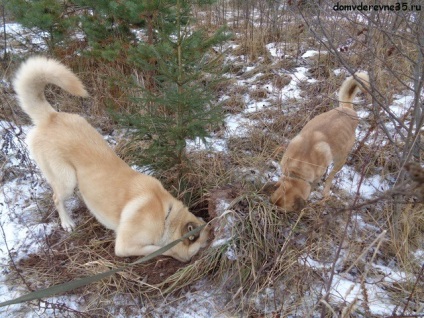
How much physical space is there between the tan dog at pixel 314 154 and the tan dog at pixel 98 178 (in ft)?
2.85

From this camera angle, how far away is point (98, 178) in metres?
2.62

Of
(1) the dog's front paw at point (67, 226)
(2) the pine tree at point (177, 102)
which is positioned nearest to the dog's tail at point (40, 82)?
(2) the pine tree at point (177, 102)

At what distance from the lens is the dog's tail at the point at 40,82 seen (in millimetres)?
2537

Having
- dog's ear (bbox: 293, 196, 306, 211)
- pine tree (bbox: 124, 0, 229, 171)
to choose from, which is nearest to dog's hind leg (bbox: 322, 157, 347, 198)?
dog's ear (bbox: 293, 196, 306, 211)

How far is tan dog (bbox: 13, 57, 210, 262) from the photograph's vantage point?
248cm

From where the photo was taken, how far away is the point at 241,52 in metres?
6.49

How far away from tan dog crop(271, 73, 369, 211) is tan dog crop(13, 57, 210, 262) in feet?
2.85

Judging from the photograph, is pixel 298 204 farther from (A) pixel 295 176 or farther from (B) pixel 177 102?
(B) pixel 177 102

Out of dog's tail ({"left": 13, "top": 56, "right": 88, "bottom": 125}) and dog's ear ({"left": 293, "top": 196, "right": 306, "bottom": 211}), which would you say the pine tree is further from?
dog's ear ({"left": 293, "top": 196, "right": 306, "bottom": 211})

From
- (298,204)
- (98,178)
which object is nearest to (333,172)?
(298,204)

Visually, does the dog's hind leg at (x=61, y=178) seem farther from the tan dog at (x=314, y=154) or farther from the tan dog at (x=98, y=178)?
the tan dog at (x=314, y=154)

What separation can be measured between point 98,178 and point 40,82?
99 centimetres

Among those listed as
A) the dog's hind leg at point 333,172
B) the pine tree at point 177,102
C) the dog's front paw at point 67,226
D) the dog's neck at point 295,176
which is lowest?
the dog's front paw at point 67,226

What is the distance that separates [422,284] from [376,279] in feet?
1.03
